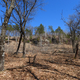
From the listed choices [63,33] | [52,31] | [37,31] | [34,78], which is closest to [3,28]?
[34,78]

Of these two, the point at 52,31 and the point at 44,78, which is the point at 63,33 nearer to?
the point at 52,31

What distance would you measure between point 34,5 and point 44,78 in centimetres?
815

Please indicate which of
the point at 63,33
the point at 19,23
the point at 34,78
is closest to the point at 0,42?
the point at 34,78

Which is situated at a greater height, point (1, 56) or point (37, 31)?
point (37, 31)

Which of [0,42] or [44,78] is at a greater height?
[0,42]

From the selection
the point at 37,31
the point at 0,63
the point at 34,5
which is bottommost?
the point at 0,63

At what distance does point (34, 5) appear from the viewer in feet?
28.3

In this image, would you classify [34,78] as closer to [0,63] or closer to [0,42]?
[0,63]

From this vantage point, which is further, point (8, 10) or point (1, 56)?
point (8, 10)

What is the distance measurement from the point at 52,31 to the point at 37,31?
1468cm

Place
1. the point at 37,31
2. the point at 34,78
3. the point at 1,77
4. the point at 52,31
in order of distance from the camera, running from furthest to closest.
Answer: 1. the point at 52,31
2. the point at 37,31
3. the point at 34,78
4. the point at 1,77

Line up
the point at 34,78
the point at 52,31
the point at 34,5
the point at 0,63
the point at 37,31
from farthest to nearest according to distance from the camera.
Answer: the point at 52,31 < the point at 37,31 < the point at 34,5 < the point at 0,63 < the point at 34,78

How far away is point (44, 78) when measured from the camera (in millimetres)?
3799

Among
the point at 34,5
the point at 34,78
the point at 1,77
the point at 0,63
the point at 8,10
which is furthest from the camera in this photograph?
the point at 34,5
